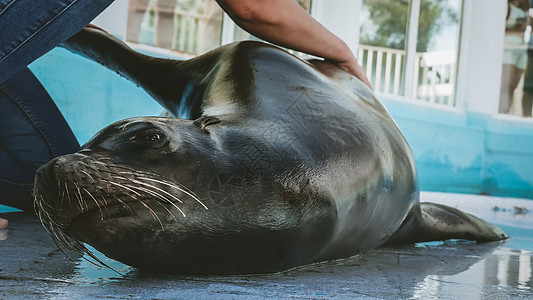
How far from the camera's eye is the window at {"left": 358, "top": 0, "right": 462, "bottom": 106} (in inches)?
353

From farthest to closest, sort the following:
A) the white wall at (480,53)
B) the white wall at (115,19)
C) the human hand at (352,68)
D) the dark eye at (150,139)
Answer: the white wall at (480,53)
the white wall at (115,19)
the human hand at (352,68)
the dark eye at (150,139)

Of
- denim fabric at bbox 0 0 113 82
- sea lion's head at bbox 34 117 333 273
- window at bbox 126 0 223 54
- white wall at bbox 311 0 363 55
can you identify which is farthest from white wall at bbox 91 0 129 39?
sea lion's head at bbox 34 117 333 273

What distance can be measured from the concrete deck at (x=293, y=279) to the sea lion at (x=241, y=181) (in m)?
0.05

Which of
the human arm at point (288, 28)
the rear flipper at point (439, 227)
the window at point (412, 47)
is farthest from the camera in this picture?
the window at point (412, 47)

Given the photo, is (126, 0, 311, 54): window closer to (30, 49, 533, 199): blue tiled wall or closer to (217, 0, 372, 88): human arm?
(30, 49, 533, 199): blue tiled wall

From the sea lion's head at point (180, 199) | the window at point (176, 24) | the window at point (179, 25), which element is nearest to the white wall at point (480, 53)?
the window at point (179, 25)

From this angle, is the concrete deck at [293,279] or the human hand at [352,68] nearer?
the concrete deck at [293,279]

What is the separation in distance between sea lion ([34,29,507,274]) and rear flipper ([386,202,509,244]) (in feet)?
0.84

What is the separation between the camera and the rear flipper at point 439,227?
8.11ft

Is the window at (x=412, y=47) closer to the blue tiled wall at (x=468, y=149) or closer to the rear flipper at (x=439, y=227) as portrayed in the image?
the blue tiled wall at (x=468, y=149)

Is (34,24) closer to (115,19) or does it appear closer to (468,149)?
(115,19)

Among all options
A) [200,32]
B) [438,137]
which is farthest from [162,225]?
[438,137]

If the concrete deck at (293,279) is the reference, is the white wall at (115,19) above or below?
above

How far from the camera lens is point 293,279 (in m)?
1.67
